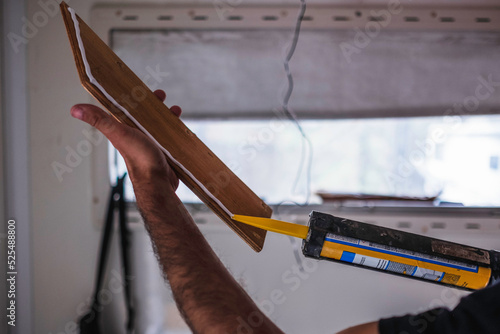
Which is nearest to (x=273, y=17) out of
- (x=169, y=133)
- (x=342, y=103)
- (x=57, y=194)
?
(x=342, y=103)

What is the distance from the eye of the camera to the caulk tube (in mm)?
424

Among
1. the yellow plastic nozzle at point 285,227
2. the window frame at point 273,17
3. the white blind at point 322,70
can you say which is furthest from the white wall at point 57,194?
the yellow plastic nozzle at point 285,227

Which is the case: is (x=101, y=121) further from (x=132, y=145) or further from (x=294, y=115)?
(x=294, y=115)

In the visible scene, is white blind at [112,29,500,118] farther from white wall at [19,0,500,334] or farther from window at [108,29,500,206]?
white wall at [19,0,500,334]

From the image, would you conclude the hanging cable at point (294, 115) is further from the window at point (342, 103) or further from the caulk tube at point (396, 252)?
the caulk tube at point (396, 252)

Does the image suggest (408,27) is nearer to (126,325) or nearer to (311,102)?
(311,102)

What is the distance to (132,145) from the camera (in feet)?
1.57

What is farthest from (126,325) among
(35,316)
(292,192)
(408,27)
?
(408,27)

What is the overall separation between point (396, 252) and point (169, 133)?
41cm

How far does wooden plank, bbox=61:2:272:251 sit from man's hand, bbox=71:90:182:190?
26 mm

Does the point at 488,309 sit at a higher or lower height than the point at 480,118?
lower

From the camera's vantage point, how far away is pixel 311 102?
1.13 m

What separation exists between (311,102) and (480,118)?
65 cm

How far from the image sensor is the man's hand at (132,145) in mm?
452
